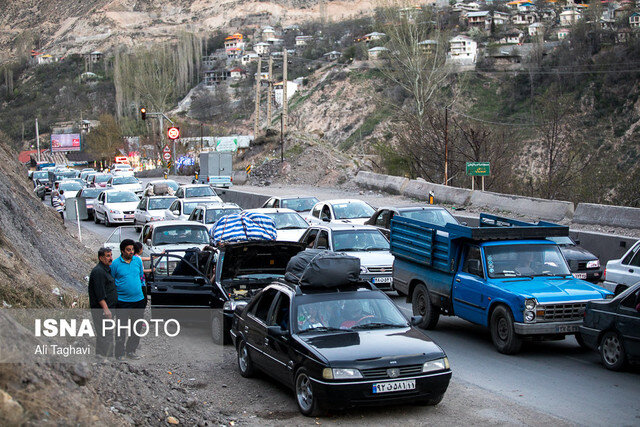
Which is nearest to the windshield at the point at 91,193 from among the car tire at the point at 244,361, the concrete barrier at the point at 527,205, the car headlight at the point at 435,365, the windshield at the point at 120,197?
the windshield at the point at 120,197

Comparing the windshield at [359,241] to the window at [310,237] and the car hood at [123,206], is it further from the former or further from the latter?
the car hood at [123,206]

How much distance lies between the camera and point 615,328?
31.4ft

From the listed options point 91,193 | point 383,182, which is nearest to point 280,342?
point 383,182

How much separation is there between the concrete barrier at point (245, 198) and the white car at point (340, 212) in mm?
11889

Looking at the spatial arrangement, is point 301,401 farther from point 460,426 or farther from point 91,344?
point 91,344

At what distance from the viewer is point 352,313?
8.67 meters

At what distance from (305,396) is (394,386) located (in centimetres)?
104

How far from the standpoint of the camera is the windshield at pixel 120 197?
34031 mm

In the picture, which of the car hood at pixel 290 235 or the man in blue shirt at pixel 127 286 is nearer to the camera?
the man in blue shirt at pixel 127 286

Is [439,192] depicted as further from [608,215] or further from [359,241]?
[359,241]

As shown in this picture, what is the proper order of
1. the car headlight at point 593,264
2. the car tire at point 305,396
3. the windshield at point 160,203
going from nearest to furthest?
the car tire at point 305,396
the car headlight at point 593,264
the windshield at point 160,203

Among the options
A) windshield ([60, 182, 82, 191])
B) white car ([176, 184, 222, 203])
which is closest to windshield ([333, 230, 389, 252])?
white car ([176, 184, 222, 203])

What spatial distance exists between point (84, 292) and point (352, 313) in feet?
25.0

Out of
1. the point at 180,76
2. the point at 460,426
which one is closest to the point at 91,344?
the point at 460,426
